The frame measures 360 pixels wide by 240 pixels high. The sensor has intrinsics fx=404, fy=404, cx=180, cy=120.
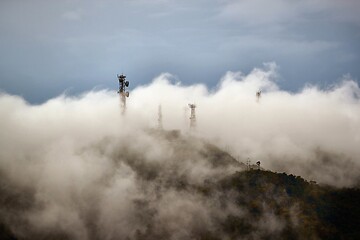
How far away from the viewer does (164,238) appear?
199m

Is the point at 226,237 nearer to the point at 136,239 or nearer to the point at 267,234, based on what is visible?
the point at 267,234

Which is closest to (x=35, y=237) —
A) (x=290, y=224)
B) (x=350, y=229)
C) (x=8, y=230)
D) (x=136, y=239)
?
(x=8, y=230)

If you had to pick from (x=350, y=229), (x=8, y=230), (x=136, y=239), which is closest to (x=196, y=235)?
(x=136, y=239)

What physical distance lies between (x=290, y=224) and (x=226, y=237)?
106 ft

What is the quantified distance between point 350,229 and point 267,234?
41420 millimetres

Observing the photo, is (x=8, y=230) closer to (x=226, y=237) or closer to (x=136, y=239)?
(x=136, y=239)

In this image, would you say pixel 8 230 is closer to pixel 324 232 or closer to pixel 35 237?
pixel 35 237

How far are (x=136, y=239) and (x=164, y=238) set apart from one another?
1385cm

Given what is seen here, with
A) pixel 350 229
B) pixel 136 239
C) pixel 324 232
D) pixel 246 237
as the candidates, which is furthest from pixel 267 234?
pixel 136 239

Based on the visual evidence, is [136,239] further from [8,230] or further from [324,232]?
[324,232]

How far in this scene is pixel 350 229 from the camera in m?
198

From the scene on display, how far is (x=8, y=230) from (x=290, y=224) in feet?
456

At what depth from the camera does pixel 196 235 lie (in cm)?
19912

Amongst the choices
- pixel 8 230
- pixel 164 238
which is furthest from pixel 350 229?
pixel 8 230
